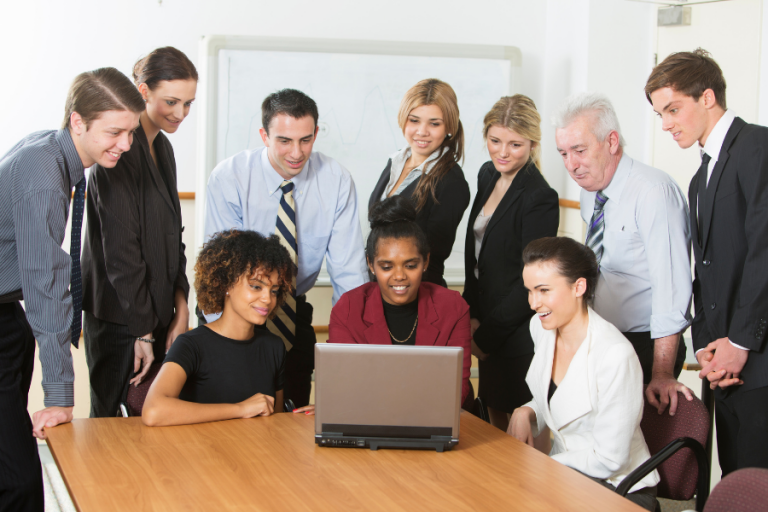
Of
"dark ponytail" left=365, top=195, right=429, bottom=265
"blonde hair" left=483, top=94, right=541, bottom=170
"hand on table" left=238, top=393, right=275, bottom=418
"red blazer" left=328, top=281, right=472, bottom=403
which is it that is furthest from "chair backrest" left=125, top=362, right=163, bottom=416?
"blonde hair" left=483, top=94, right=541, bottom=170

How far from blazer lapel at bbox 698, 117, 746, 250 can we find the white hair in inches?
12.3

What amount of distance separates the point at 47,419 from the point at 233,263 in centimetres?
64

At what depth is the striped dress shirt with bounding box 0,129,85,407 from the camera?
64.5 inches

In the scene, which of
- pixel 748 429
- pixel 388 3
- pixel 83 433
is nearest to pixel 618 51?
pixel 388 3

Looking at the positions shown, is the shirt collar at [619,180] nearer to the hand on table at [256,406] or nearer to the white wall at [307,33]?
the hand on table at [256,406]

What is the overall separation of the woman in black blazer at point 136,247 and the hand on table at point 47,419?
37 centimetres

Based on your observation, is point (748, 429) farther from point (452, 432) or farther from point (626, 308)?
point (452, 432)

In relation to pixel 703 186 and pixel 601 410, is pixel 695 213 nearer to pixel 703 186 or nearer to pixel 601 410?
pixel 703 186

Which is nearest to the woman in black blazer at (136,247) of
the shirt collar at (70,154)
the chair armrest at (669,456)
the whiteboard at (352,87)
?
the shirt collar at (70,154)

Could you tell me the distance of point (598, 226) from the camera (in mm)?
2143

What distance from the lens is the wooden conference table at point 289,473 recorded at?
1.32m

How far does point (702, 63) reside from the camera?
1830 millimetres

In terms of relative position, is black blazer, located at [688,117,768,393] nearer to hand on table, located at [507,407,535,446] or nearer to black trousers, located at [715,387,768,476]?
black trousers, located at [715,387,768,476]

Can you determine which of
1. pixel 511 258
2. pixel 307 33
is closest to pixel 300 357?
pixel 511 258
